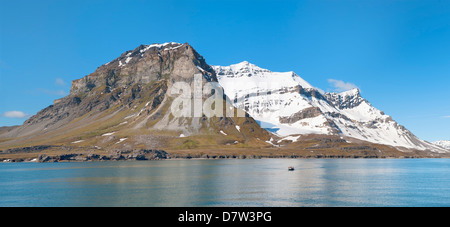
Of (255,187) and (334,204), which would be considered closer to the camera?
(334,204)

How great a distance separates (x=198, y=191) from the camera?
85.4 m
